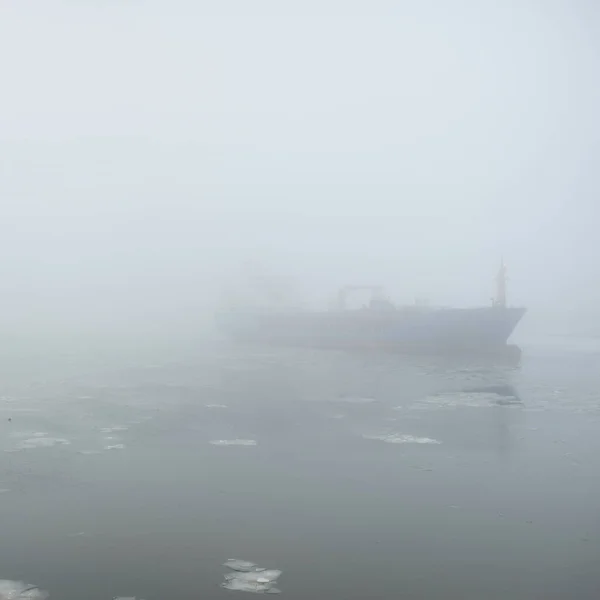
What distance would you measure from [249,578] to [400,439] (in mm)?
10913

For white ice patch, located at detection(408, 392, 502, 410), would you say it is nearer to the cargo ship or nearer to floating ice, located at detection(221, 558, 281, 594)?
floating ice, located at detection(221, 558, 281, 594)

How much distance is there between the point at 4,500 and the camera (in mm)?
14578

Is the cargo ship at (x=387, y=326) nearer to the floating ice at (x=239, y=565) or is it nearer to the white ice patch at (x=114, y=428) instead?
the white ice patch at (x=114, y=428)

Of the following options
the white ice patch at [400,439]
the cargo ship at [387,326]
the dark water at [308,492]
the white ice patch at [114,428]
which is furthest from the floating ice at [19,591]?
the cargo ship at [387,326]

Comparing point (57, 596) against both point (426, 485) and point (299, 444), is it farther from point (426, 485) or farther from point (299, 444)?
point (299, 444)

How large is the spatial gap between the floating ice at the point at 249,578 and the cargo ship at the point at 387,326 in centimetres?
4255

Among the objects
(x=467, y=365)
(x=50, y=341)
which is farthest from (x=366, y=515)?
(x=50, y=341)

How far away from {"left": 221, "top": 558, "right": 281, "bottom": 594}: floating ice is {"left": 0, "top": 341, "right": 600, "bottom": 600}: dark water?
0.65 feet

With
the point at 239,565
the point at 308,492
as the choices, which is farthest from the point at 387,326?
the point at 239,565

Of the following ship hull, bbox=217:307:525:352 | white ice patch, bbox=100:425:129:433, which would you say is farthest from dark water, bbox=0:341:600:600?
ship hull, bbox=217:307:525:352

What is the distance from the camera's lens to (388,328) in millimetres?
56469

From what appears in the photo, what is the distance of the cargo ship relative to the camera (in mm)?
51656

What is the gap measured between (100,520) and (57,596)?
327cm

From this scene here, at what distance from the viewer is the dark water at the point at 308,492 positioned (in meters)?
11.0
